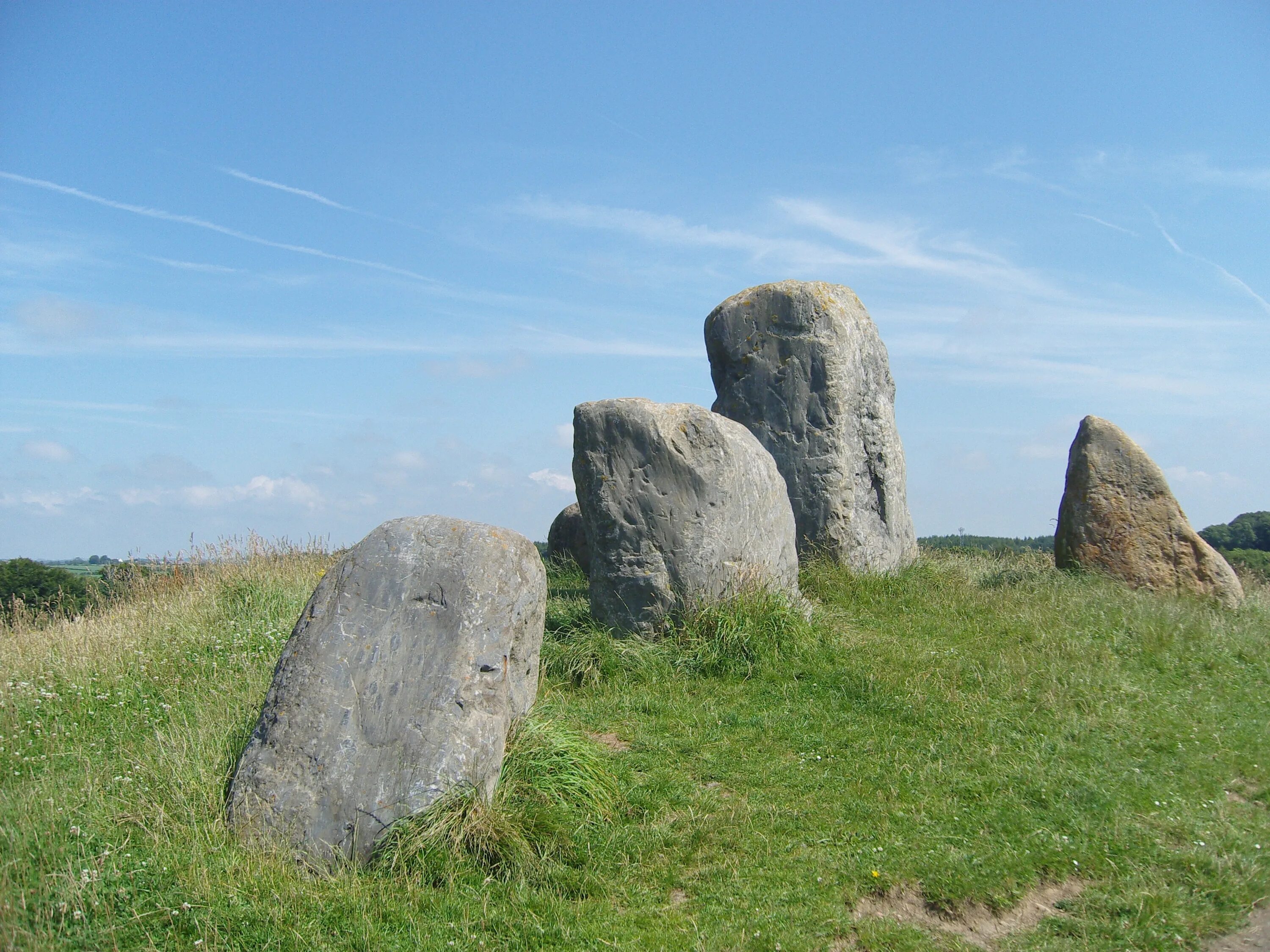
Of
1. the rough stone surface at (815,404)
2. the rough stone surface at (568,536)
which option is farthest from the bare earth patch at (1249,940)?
the rough stone surface at (568,536)

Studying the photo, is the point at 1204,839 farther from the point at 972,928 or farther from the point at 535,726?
the point at 535,726

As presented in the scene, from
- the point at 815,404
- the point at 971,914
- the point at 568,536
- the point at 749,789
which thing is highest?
the point at 815,404

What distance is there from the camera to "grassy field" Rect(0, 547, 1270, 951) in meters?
5.18

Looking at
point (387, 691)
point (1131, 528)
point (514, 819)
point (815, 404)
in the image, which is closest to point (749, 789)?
point (514, 819)

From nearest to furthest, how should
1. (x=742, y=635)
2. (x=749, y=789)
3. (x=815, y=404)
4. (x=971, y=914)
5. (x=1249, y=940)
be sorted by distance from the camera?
1. (x=1249, y=940)
2. (x=971, y=914)
3. (x=749, y=789)
4. (x=742, y=635)
5. (x=815, y=404)

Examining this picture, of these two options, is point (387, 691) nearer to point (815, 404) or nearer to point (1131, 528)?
point (815, 404)

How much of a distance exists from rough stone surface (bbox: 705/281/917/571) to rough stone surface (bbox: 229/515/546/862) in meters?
7.61

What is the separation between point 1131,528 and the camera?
1323 cm

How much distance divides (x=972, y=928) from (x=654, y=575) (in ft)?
17.5

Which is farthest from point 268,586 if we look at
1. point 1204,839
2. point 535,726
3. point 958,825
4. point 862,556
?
point 1204,839

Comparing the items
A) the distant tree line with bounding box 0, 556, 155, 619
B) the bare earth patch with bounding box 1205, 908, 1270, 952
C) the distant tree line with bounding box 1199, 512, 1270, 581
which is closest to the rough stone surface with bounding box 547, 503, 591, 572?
the distant tree line with bounding box 0, 556, 155, 619

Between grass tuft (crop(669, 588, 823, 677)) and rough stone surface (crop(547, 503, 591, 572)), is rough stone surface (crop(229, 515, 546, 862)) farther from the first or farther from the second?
rough stone surface (crop(547, 503, 591, 572))

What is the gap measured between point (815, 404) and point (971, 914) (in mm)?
8826

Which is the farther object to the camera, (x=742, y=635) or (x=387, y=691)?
(x=742, y=635)
